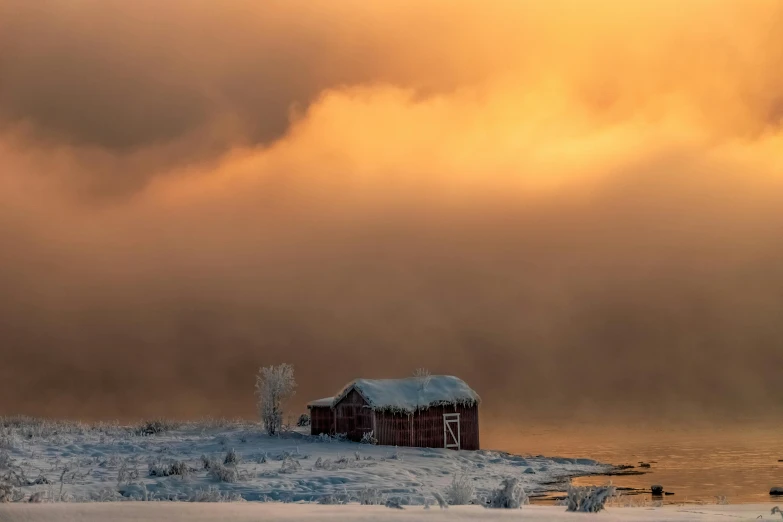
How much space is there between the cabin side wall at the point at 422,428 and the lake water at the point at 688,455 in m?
4.98

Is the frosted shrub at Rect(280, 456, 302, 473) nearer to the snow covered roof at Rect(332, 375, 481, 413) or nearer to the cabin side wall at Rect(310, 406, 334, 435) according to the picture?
the snow covered roof at Rect(332, 375, 481, 413)

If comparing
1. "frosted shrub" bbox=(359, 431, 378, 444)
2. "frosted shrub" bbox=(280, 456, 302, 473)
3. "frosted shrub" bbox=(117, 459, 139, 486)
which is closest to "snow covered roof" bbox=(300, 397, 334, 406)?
"frosted shrub" bbox=(359, 431, 378, 444)

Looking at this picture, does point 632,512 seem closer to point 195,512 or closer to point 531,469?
point 195,512

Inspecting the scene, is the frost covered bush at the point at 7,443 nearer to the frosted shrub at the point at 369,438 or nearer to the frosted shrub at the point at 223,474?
the frosted shrub at the point at 223,474

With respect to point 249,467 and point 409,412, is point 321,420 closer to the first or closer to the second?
point 409,412

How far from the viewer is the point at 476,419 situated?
155ft

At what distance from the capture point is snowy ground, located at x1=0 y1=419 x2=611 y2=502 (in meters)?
25.0

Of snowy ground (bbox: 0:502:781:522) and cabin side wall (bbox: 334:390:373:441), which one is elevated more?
cabin side wall (bbox: 334:390:373:441)

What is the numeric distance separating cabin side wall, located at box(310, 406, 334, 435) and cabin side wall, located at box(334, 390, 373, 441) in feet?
3.26


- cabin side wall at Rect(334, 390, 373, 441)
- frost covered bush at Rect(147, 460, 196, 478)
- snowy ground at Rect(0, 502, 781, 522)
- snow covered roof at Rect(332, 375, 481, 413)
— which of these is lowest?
snowy ground at Rect(0, 502, 781, 522)

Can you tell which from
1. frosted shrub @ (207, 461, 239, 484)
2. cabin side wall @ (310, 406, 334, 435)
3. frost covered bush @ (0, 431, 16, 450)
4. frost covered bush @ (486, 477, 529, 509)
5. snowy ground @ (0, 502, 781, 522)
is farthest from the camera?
cabin side wall @ (310, 406, 334, 435)

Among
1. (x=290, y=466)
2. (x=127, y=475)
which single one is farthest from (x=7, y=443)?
(x=290, y=466)

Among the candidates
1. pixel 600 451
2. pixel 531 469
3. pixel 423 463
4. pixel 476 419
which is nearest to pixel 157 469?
pixel 423 463

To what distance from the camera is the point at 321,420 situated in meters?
48.3
